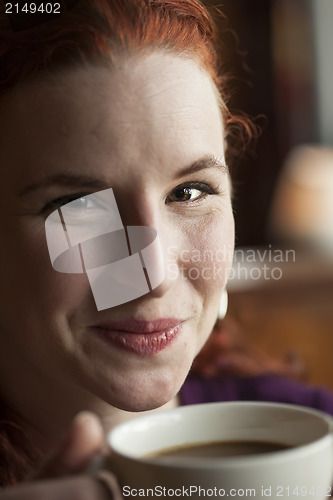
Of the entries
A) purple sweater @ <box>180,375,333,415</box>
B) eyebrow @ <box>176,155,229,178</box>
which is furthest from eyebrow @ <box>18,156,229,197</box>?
purple sweater @ <box>180,375,333,415</box>

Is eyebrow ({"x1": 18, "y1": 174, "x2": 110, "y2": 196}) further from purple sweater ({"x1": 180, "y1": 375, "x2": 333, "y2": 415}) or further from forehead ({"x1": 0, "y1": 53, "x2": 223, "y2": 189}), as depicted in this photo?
purple sweater ({"x1": 180, "y1": 375, "x2": 333, "y2": 415})

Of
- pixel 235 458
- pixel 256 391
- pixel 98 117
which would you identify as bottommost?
pixel 256 391

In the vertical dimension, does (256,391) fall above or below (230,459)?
below

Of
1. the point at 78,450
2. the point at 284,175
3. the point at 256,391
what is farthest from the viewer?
the point at 256,391

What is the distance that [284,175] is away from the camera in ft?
1.13

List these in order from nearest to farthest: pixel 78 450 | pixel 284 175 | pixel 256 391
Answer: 1. pixel 78 450
2. pixel 284 175
3. pixel 256 391

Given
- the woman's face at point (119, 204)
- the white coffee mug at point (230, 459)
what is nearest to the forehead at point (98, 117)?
the woman's face at point (119, 204)

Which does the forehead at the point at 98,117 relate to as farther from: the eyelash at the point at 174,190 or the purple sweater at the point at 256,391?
the purple sweater at the point at 256,391

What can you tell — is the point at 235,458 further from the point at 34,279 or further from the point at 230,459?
the point at 34,279

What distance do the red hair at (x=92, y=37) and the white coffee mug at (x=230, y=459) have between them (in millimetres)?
141

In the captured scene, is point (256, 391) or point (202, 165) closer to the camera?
point (202, 165)

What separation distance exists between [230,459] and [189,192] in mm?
112

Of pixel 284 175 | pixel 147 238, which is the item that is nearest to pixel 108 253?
pixel 147 238

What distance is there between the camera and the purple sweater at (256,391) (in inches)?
15.2
